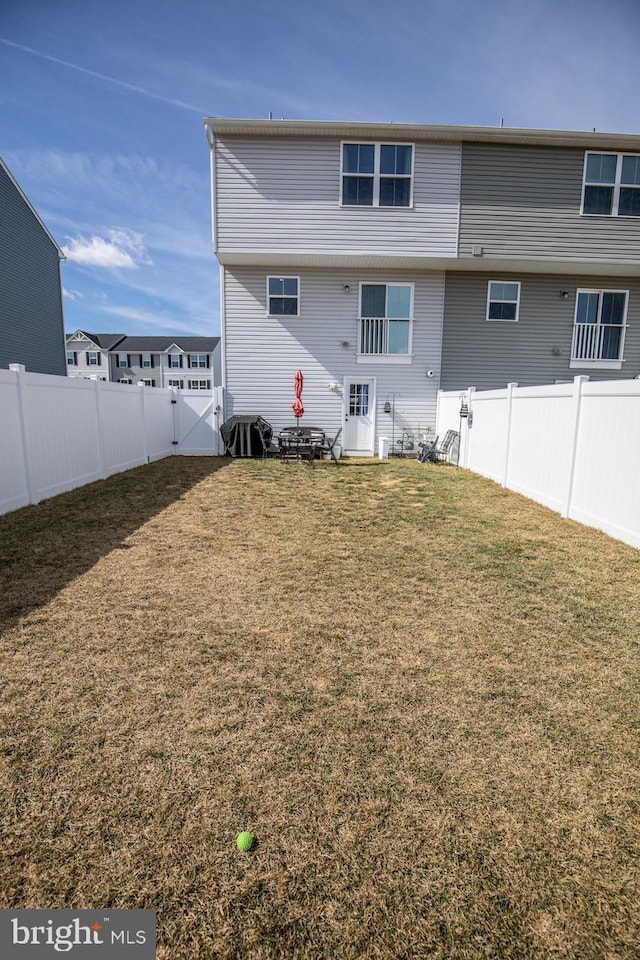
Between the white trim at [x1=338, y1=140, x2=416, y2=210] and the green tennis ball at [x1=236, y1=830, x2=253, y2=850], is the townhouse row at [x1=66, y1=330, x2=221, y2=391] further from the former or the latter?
the green tennis ball at [x1=236, y1=830, x2=253, y2=850]

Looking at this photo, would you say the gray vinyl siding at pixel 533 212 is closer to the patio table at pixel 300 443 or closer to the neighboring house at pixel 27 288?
the patio table at pixel 300 443

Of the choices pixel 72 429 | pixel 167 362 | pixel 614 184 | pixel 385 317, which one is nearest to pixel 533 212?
pixel 614 184

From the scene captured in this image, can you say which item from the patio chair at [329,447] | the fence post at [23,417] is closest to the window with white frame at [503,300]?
the patio chair at [329,447]

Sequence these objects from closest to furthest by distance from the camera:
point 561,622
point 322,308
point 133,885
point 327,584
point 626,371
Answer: point 133,885 < point 561,622 < point 327,584 < point 322,308 < point 626,371

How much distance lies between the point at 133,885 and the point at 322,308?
12893mm

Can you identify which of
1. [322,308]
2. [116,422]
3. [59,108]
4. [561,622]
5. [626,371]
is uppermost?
[59,108]

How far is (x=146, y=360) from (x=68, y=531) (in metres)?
48.2


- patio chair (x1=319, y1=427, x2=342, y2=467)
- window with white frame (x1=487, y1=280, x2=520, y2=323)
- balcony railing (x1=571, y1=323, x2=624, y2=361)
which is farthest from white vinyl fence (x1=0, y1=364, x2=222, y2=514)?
balcony railing (x1=571, y1=323, x2=624, y2=361)

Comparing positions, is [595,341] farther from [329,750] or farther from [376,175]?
[329,750]

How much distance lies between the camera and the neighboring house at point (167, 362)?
48562 millimetres

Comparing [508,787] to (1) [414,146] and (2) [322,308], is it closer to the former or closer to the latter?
(2) [322,308]

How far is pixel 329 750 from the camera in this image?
2205mm

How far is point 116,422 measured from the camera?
9820 millimetres

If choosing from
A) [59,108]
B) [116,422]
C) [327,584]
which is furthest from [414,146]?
[327,584]
